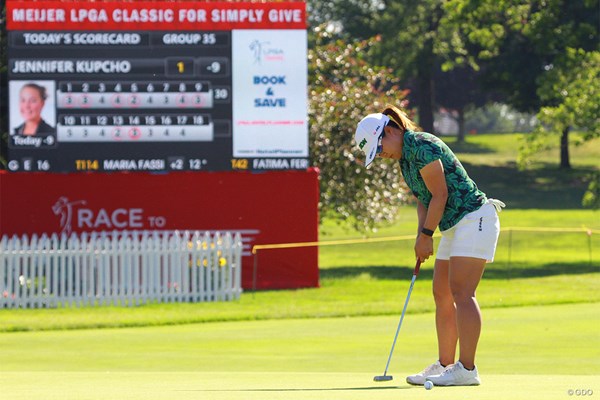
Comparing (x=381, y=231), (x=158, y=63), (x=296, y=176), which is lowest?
(x=381, y=231)

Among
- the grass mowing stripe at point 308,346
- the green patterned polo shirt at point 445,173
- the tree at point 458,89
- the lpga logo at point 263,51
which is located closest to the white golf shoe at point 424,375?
the green patterned polo shirt at point 445,173

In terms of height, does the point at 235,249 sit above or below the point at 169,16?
below

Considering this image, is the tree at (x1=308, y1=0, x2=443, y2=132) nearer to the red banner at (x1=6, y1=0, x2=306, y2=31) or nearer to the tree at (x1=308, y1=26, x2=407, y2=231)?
the tree at (x1=308, y1=26, x2=407, y2=231)

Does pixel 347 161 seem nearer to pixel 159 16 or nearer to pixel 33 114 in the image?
pixel 159 16

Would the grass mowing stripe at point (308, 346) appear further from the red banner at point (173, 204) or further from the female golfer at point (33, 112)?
the female golfer at point (33, 112)

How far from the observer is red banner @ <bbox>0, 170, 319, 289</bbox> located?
21.3 metres

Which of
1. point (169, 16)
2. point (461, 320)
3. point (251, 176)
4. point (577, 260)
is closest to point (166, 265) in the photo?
point (251, 176)

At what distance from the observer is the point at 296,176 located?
70.3 feet

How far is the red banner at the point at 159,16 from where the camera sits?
796 inches

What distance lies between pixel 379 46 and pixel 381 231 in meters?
16.4

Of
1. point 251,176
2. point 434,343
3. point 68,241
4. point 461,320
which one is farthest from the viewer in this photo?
point 251,176

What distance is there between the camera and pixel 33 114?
20.1 metres

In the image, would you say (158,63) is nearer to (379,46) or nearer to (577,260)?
(577,260)

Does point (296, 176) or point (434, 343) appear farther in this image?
point (296, 176)
